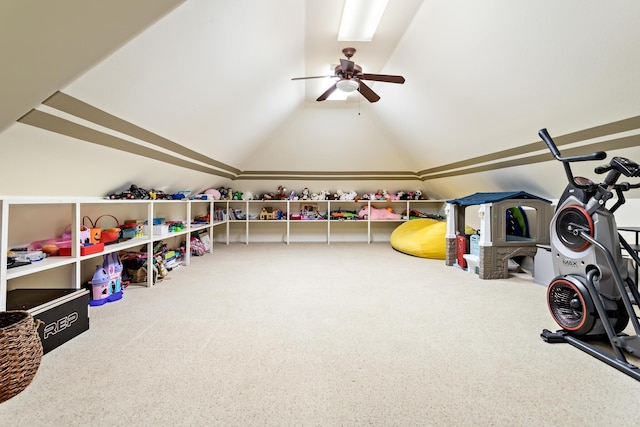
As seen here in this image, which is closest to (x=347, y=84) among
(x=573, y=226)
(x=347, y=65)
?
(x=347, y=65)

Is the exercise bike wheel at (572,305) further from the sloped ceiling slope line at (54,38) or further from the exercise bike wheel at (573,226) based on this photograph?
the sloped ceiling slope line at (54,38)

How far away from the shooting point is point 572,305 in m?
1.81

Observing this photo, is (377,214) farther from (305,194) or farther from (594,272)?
(594,272)

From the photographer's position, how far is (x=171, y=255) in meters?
3.84

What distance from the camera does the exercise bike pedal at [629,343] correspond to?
1552mm

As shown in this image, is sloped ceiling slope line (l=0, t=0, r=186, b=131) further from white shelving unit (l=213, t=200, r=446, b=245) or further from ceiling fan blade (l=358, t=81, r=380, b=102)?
white shelving unit (l=213, t=200, r=446, b=245)

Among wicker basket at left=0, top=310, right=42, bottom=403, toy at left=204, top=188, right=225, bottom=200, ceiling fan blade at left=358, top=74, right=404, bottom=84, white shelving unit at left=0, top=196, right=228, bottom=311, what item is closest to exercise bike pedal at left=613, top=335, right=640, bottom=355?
ceiling fan blade at left=358, top=74, right=404, bottom=84

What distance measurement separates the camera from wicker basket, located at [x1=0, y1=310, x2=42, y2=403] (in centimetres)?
126

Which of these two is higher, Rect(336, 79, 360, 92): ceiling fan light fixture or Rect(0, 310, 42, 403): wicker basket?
Rect(336, 79, 360, 92): ceiling fan light fixture

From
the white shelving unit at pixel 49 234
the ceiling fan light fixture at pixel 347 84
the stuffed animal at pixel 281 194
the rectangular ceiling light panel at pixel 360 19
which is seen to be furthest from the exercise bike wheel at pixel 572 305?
the stuffed animal at pixel 281 194

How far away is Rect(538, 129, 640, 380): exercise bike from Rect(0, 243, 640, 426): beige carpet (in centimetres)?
16

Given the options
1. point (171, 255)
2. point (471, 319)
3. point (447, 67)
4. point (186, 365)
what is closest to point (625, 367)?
point (471, 319)

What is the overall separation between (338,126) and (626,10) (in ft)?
12.9

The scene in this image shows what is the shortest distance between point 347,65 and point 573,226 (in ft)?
7.05
